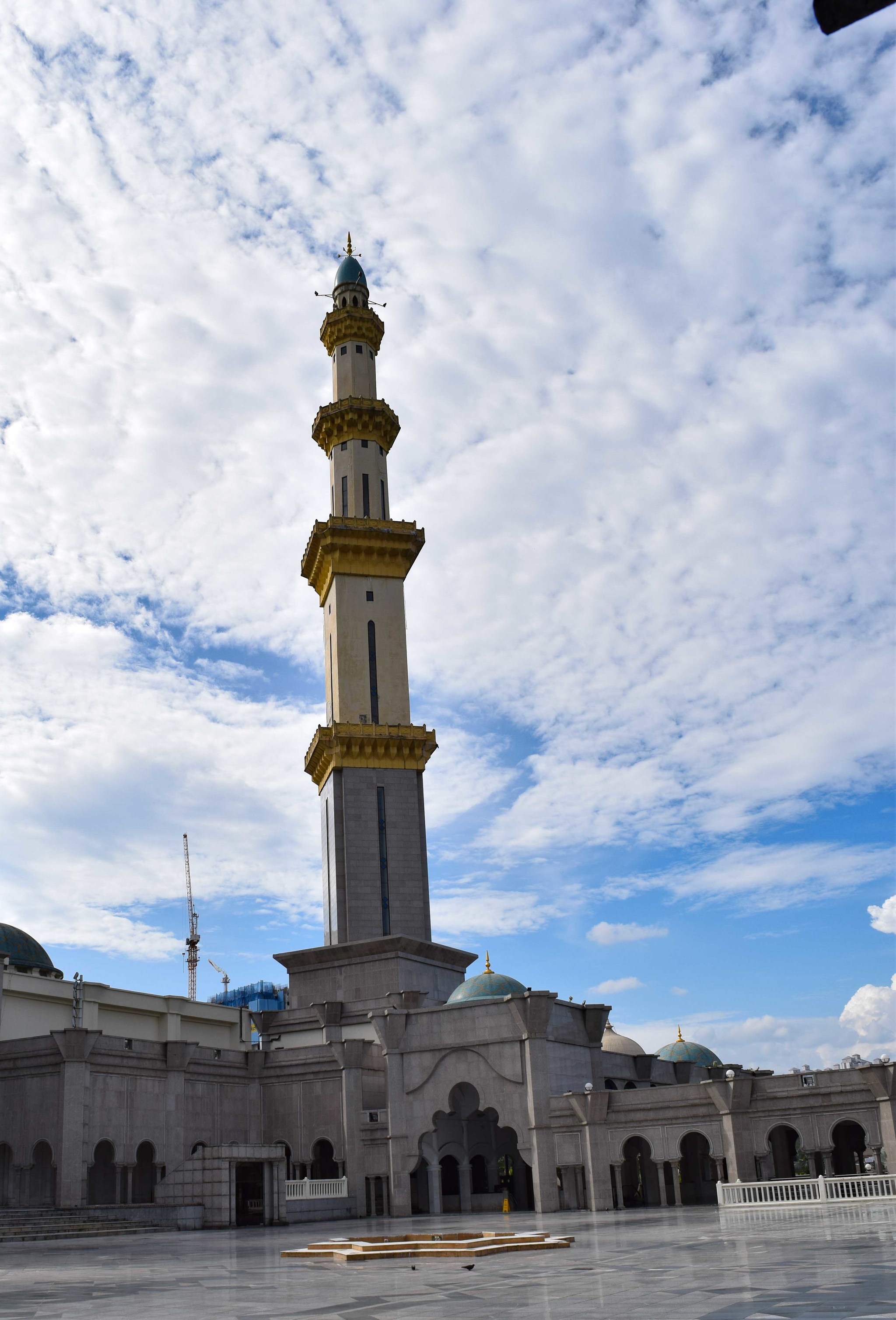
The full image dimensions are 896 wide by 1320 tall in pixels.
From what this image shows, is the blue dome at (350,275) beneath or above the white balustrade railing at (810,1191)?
above

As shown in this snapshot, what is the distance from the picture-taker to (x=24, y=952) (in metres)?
53.3

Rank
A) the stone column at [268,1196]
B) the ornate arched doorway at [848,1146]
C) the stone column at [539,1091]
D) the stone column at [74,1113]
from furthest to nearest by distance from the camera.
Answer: the ornate arched doorway at [848,1146] → the stone column at [74,1113] → the stone column at [539,1091] → the stone column at [268,1196]

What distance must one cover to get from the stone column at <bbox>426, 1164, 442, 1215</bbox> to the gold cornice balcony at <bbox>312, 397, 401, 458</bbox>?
3816cm

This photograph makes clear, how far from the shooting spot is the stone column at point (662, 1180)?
3841 centimetres

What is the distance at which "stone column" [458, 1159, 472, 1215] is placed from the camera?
43.7 meters

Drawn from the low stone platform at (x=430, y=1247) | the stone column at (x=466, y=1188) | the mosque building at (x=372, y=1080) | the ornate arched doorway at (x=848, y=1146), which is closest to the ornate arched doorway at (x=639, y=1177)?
the mosque building at (x=372, y=1080)

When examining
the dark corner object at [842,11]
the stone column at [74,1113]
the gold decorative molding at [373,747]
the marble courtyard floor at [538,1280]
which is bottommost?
Answer: the marble courtyard floor at [538,1280]

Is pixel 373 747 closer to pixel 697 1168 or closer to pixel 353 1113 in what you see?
pixel 353 1113

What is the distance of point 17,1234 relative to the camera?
104ft

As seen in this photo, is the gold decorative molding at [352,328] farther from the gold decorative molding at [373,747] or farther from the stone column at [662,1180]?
the stone column at [662,1180]

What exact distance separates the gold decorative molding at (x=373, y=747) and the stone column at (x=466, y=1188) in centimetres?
1961

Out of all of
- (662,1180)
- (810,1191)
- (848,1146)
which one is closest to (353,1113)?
(662,1180)

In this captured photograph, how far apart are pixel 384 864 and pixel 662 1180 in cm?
2152

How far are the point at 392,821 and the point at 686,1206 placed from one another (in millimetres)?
24002
